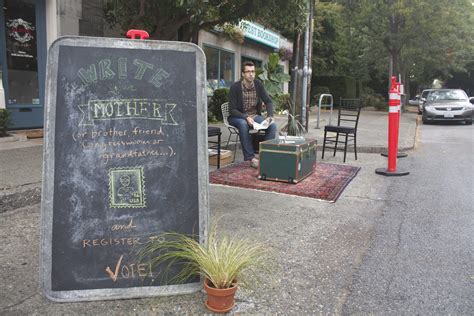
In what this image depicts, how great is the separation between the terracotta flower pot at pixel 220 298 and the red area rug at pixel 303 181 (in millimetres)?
2749

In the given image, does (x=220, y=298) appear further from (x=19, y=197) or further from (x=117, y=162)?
(x=19, y=197)

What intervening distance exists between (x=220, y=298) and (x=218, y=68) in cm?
1370

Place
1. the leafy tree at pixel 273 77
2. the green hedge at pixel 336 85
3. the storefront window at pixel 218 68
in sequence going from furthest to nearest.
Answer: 1. the green hedge at pixel 336 85
2. the storefront window at pixel 218 68
3. the leafy tree at pixel 273 77

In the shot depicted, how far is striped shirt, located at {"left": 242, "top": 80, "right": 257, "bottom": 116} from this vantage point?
6691 mm

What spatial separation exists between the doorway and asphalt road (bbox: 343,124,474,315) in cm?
682

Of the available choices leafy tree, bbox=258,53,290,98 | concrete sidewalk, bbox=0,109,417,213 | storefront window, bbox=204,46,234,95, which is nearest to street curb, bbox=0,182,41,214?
concrete sidewalk, bbox=0,109,417,213

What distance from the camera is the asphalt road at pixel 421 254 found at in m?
2.81

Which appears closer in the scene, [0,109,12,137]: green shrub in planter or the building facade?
[0,109,12,137]: green shrub in planter

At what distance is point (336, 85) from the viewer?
91.9 ft

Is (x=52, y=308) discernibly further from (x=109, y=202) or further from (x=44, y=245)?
(x=109, y=202)

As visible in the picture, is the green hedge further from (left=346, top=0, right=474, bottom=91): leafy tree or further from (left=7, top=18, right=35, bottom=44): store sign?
(left=7, top=18, right=35, bottom=44): store sign

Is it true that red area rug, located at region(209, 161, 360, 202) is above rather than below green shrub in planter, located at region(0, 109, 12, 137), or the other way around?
below

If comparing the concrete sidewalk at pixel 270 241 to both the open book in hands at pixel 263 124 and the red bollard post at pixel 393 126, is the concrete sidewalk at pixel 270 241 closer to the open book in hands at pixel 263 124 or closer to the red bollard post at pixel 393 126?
the red bollard post at pixel 393 126

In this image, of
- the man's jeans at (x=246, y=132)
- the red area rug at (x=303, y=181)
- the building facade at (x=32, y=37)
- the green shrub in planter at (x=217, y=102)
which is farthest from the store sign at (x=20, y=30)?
the green shrub in planter at (x=217, y=102)
